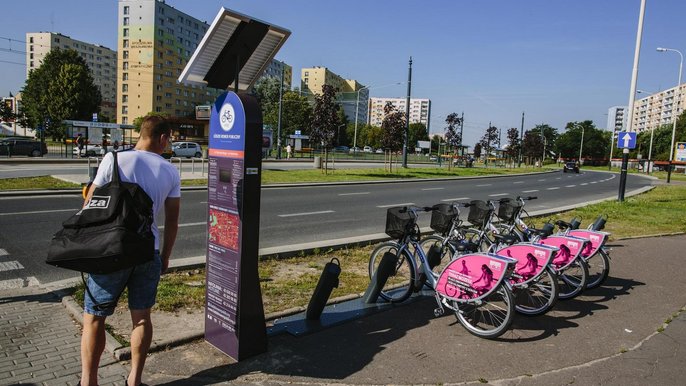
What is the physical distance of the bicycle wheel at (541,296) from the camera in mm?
4859

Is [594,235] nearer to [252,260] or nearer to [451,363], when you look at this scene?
[451,363]

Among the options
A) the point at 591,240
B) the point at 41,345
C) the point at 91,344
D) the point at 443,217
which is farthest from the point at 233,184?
the point at 591,240

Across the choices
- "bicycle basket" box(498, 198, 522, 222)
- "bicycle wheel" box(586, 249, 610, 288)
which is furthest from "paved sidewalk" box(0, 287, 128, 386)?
"bicycle wheel" box(586, 249, 610, 288)

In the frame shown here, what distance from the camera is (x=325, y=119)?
2744 centimetres

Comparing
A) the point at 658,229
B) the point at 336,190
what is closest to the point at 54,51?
the point at 336,190

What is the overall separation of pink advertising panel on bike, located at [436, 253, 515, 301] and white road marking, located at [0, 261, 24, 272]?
5279mm

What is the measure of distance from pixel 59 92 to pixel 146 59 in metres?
40.7

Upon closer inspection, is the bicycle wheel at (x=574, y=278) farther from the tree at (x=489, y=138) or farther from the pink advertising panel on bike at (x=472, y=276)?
the tree at (x=489, y=138)

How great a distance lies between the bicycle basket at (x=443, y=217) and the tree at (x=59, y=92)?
5623 centimetres

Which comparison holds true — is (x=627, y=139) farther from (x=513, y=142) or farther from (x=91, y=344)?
(x=513, y=142)

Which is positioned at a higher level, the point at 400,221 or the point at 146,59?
the point at 146,59

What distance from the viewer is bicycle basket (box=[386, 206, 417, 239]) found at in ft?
16.9

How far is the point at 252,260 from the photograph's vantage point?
3.70m

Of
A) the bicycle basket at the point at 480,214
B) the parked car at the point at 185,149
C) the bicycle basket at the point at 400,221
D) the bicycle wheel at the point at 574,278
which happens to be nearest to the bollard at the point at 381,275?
the bicycle basket at the point at 400,221
